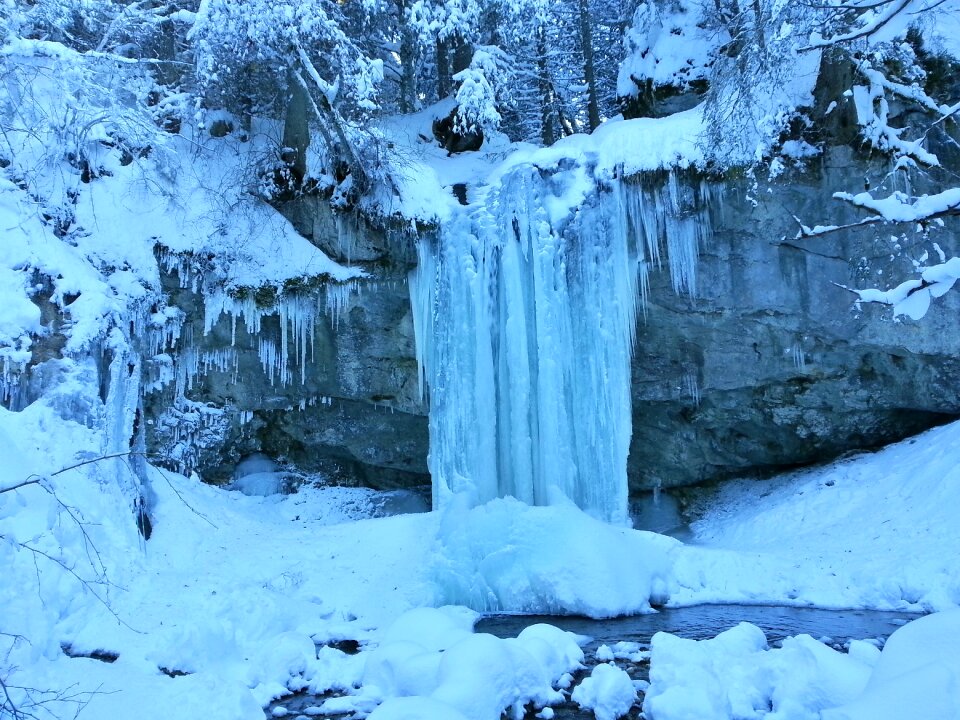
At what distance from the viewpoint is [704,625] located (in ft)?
21.6

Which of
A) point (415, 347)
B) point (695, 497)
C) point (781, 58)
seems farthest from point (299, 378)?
point (781, 58)

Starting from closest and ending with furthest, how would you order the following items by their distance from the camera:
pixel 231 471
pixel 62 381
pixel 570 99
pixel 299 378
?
pixel 62 381 → pixel 299 378 → pixel 231 471 → pixel 570 99

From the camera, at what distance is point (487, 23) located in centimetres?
1373

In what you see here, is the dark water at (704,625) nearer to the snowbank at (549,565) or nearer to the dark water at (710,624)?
the dark water at (710,624)

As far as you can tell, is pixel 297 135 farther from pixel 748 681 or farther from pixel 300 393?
pixel 748 681

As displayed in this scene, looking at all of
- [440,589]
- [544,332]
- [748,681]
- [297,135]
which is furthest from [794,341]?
[297,135]

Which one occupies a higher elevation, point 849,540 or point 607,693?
point 607,693

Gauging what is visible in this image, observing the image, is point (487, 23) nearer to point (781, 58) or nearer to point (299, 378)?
point (781, 58)

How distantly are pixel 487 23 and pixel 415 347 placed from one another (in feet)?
22.5

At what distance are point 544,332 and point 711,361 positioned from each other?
2.82 m

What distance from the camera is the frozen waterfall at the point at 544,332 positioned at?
1020cm

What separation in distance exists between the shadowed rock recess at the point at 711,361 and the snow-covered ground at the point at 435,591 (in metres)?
0.82

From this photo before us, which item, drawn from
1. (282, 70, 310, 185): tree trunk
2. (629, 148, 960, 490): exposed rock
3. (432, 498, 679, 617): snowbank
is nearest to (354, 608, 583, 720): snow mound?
(432, 498, 679, 617): snowbank

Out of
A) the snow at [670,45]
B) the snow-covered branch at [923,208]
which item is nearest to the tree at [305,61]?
the snow at [670,45]
